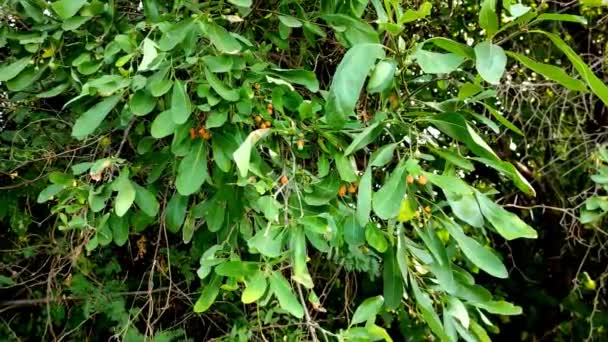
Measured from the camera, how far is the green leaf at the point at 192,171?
1276mm

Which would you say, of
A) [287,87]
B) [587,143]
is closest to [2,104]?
[287,87]

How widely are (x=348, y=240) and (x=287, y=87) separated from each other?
300mm

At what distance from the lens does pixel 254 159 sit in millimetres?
1229

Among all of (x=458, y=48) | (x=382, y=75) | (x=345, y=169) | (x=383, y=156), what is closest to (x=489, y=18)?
(x=458, y=48)

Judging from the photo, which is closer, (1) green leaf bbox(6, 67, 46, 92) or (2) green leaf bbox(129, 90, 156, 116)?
(2) green leaf bbox(129, 90, 156, 116)

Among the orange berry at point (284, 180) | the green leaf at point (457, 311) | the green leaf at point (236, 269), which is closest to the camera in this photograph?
the green leaf at point (236, 269)

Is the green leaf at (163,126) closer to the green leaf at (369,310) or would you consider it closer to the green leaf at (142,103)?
the green leaf at (142,103)

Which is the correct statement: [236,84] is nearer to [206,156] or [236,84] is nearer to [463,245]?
[206,156]

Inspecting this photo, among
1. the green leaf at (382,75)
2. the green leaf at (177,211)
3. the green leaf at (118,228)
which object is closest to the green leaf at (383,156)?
the green leaf at (382,75)

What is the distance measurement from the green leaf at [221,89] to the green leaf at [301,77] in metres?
0.13

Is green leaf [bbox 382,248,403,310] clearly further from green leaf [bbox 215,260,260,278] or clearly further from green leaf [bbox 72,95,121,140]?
green leaf [bbox 72,95,121,140]

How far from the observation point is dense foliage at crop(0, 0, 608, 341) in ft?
3.68

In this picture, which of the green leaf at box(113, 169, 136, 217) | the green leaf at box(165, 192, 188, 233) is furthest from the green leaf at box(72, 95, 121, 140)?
the green leaf at box(165, 192, 188, 233)

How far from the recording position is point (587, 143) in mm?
2557
